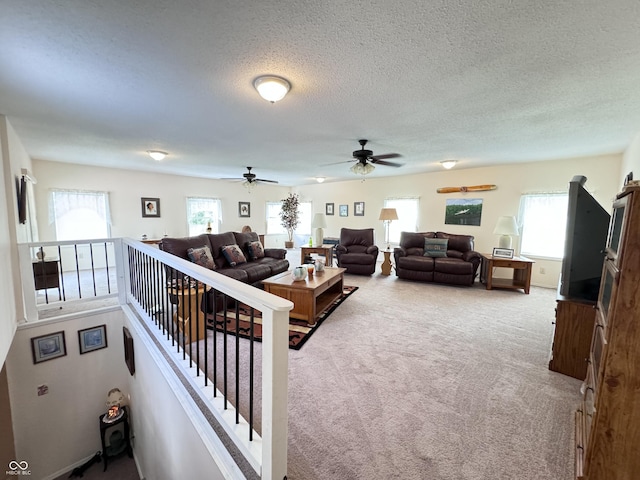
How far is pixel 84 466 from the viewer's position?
347 centimetres

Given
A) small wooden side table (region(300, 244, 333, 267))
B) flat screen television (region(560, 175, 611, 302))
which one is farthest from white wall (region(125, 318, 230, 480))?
small wooden side table (region(300, 244, 333, 267))

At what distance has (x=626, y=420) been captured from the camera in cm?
113

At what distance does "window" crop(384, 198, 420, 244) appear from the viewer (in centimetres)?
639

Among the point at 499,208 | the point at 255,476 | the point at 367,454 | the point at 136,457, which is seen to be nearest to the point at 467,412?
the point at 367,454

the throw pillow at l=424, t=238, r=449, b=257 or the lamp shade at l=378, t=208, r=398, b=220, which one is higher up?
the lamp shade at l=378, t=208, r=398, b=220

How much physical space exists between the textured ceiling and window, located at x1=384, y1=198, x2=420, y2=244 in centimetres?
306

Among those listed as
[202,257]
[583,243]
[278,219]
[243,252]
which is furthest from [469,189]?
[278,219]

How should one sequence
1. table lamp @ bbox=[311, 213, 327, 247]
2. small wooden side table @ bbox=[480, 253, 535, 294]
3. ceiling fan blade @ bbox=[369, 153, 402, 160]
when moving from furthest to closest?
table lamp @ bbox=[311, 213, 327, 247], small wooden side table @ bbox=[480, 253, 535, 294], ceiling fan blade @ bbox=[369, 153, 402, 160]

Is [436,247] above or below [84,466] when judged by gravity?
above

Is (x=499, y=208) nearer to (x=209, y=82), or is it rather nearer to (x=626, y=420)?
(x=626, y=420)

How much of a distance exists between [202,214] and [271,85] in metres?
6.04

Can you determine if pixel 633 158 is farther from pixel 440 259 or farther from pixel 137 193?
pixel 137 193

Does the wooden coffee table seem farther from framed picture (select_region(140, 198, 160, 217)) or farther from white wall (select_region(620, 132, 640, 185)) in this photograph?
framed picture (select_region(140, 198, 160, 217))

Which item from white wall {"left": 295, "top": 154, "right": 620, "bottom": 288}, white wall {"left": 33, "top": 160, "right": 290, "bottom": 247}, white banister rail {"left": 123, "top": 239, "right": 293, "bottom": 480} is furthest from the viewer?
white wall {"left": 33, "top": 160, "right": 290, "bottom": 247}
